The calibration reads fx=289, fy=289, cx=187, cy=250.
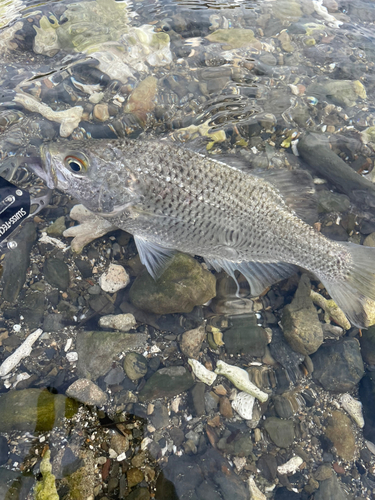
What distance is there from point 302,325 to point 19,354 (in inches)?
158

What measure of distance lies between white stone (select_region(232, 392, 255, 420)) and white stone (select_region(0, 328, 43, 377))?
2.90 metres

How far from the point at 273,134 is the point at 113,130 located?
2.84 m

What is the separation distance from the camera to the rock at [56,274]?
A: 4324mm

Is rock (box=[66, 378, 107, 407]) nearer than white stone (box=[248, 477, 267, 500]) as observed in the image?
No

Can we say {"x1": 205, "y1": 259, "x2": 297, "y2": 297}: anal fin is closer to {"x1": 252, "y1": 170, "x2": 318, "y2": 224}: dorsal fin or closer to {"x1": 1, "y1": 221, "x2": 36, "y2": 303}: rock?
{"x1": 252, "y1": 170, "x2": 318, "y2": 224}: dorsal fin

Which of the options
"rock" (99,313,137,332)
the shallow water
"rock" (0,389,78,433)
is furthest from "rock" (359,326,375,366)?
"rock" (0,389,78,433)

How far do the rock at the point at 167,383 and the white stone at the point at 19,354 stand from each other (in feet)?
5.40

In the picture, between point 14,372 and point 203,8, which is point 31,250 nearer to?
point 14,372

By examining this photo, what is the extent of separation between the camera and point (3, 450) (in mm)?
3270

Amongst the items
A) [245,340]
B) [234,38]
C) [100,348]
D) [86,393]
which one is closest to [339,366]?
[245,340]

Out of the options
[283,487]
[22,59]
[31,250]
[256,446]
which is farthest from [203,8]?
[283,487]

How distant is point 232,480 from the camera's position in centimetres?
357

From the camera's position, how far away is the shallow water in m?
3.56

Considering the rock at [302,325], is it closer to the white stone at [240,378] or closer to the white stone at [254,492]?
the white stone at [240,378]
